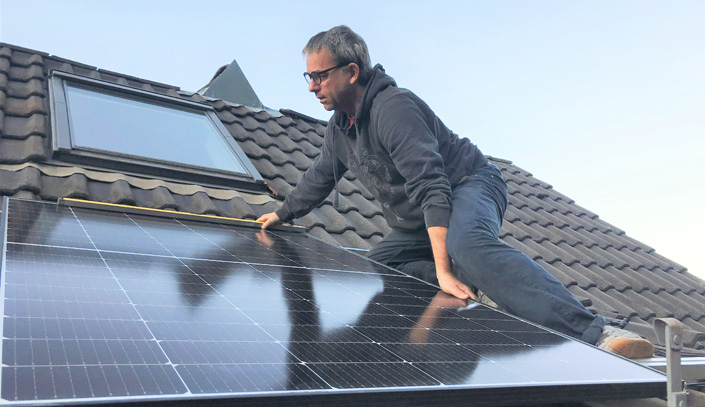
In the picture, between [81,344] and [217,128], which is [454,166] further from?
[217,128]

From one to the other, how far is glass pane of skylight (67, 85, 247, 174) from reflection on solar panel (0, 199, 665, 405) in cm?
177

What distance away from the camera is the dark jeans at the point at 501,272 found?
251 centimetres

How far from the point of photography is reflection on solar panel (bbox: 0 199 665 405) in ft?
3.91

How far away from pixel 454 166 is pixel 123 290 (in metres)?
1.98

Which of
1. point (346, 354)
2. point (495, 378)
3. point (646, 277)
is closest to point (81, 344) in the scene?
point (346, 354)

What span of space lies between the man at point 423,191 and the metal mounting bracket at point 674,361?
1.82ft

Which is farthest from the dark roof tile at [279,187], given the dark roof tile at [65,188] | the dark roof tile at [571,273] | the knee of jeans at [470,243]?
the dark roof tile at [571,273]

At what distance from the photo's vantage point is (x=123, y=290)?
1.72 m

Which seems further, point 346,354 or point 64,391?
point 346,354

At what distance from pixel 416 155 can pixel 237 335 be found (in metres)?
1.55

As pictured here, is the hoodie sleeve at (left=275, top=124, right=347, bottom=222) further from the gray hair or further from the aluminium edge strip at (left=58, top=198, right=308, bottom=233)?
the gray hair

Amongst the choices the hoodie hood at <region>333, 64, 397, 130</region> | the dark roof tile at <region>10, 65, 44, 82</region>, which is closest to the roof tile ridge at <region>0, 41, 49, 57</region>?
the dark roof tile at <region>10, 65, 44, 82</region>

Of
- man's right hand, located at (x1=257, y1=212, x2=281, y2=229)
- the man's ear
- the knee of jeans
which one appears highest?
the man's ear

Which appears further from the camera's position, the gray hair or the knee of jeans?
the gray hair
